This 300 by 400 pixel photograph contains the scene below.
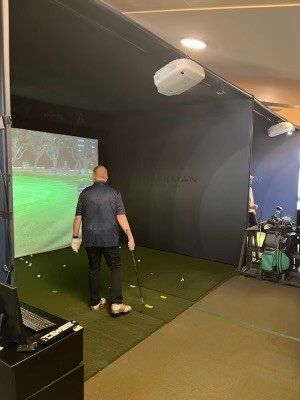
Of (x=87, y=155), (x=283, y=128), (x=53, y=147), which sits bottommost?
(x=87, y=155)

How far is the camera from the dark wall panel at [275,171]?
7777 millimetres

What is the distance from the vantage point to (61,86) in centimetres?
468

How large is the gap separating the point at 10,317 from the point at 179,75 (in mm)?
2578

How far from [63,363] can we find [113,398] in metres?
0.99

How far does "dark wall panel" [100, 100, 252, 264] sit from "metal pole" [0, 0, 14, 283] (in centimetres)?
394

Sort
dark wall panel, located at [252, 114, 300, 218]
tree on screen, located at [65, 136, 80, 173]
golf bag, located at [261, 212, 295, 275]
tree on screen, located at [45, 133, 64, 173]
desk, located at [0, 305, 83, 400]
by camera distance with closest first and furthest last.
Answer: desk, located at [0, 305, 83, 400] → golf bag, located at [261, 212, 295, 275] → tree on screen, located at [45, 133, 64, 173] → tree on screen, located at [65, 136, 80, 173] → dark wall panel, located at [252, 114, 300, 218]

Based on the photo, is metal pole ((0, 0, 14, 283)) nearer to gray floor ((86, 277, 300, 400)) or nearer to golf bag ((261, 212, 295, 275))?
gray floor ((86, 277, 300, 400))

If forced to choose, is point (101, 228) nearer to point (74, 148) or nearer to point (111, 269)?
point (111, 269)

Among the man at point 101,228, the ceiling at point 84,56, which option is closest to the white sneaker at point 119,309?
the man at point 101,228

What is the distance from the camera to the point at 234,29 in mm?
2750

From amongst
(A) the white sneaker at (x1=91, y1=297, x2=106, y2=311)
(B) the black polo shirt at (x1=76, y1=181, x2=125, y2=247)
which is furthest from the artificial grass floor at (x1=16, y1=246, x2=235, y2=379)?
(B) the black polo shirt at (x1=76, y1=181, x2=125, y2=247)

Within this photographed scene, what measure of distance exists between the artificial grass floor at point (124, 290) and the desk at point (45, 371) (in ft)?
3.50

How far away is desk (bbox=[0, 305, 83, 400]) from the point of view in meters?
1.33

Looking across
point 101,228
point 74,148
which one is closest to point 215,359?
point 101,228
